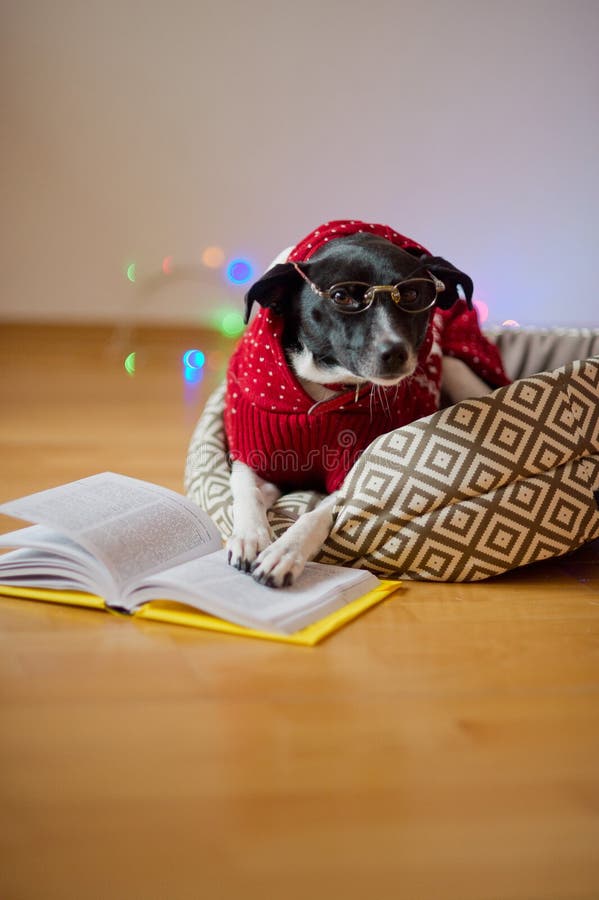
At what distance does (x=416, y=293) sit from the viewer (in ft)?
5.39

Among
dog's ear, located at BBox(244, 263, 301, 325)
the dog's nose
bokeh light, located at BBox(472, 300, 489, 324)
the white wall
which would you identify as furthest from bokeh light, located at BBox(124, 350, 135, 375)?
the dog's nose

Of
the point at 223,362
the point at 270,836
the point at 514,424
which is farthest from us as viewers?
the point at 223,362

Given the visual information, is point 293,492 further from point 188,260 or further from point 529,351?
point 188,260

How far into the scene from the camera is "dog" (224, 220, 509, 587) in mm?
1586

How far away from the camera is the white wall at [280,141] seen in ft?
13.4

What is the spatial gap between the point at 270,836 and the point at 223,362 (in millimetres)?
3061

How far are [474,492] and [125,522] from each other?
1.83ft

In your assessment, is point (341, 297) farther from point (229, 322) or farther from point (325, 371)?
point (229, 322)

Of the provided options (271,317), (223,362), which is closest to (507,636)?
(271,317)

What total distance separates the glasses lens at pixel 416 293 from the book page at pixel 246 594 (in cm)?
47

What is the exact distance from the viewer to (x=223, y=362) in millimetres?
3879

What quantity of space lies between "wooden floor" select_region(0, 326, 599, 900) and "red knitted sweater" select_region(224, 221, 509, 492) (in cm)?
32

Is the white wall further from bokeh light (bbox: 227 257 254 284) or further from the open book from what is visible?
the open book

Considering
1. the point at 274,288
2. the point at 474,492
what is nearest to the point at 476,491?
the point at 474,492
